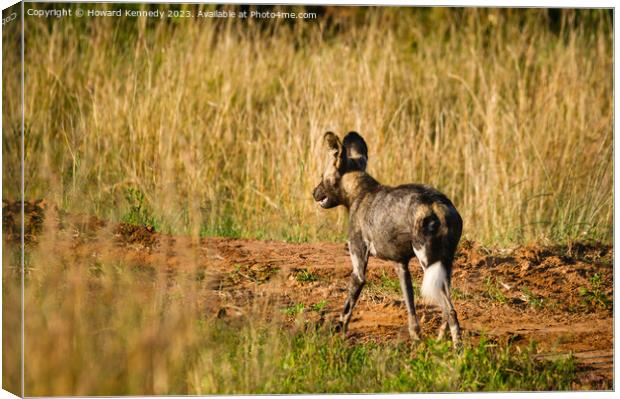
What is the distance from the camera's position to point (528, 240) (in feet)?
30.7

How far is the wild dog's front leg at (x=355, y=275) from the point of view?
721cm

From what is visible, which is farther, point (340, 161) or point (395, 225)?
point (340, 161)

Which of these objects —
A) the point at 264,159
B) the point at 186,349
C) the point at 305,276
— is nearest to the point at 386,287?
the point at 305,276

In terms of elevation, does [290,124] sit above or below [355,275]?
above

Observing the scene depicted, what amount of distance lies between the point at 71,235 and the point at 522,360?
125 inches

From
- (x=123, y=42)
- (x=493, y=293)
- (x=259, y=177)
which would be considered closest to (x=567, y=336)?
(x=493, y=293)

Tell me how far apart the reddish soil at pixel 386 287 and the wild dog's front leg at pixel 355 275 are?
155 millimetres

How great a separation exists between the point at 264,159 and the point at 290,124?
41 cm

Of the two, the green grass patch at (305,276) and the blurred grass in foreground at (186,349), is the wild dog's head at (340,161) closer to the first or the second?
the green grass patch at (305,276)

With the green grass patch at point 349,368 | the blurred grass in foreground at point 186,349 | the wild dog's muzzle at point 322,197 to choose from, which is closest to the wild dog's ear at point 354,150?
the wild dog's muzzle at point 322,197

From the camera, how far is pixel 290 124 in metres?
10.0

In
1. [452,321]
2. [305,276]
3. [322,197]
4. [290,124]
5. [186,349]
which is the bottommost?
[186,349]

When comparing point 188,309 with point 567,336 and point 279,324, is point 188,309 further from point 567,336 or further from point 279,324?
point 567,336

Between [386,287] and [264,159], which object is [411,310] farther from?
[264,159]
